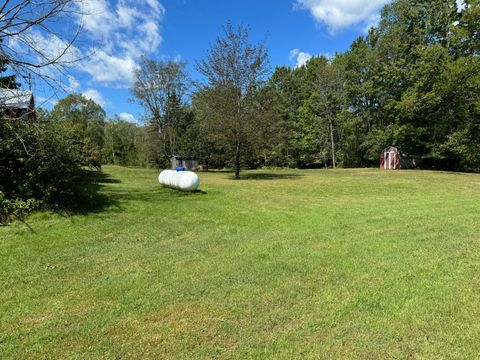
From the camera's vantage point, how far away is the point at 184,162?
34.8 metres

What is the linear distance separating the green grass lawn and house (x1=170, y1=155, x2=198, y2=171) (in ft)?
87.8

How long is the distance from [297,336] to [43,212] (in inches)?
258

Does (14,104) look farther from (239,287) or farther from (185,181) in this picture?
(239,287)

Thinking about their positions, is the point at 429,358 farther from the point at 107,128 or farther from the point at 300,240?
the point at 107,128

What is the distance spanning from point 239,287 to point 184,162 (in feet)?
103

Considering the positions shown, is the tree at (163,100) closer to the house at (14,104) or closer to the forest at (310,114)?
the forest at (310,114)

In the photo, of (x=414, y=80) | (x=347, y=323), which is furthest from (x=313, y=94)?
(x=347, y=323)

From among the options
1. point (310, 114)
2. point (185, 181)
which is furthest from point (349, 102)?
point (185, 181)

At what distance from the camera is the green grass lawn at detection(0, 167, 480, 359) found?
2.87 m

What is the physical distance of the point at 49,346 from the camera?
2.87 meters

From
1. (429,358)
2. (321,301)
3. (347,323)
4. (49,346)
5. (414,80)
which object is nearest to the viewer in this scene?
(429,358)

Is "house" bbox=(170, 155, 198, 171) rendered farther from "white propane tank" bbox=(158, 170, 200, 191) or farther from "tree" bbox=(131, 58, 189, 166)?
"white propane tank" bbox=(158, 170, 200, 191)

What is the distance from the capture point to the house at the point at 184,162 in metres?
34.5

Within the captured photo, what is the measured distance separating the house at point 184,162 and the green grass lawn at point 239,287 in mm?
26752
